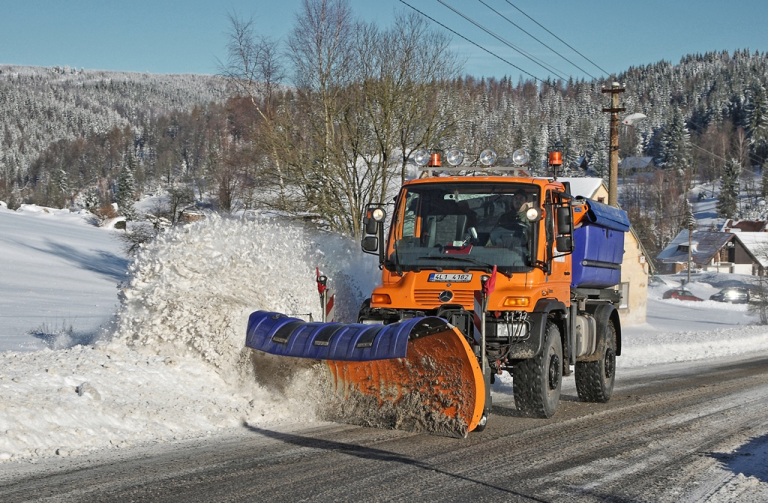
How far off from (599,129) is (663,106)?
40.1 metres

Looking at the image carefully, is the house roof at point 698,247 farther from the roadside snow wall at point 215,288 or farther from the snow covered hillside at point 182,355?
the roadside snow wall at point 215,288

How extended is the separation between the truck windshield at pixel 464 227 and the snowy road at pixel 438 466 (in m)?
1.67

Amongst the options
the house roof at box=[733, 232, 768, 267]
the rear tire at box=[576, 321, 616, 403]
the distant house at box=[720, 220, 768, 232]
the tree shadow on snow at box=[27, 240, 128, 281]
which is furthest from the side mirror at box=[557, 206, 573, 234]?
the distant house at box=[720, 220, 768, 232]

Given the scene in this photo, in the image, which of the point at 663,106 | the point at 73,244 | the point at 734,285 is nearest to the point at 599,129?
the point at 663,106

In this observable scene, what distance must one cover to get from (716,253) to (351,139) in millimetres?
73551

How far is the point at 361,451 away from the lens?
5910 mm

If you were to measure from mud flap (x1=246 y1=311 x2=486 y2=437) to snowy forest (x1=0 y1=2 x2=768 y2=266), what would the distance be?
16.1 meters

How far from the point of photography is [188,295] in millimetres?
9070

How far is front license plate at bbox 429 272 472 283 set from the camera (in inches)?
287

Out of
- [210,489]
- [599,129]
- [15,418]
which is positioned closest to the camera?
[210,489]

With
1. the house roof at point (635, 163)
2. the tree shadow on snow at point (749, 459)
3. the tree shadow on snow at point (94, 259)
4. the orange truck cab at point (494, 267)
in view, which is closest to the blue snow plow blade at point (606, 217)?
the orange truck cab at point (494, 267)

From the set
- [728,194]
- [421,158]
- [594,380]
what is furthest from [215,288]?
[728,194]

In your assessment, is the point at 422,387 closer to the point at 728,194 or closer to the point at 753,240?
the point at 753,240

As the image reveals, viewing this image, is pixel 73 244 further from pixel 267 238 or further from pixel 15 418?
pixel 15 418
